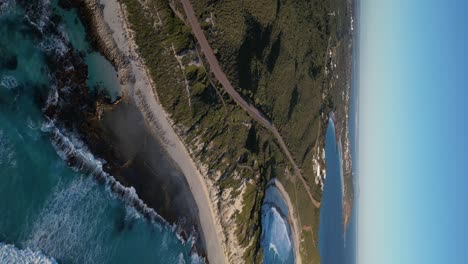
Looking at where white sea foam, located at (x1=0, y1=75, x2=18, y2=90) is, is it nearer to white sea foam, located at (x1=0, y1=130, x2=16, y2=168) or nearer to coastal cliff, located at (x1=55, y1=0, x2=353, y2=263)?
white sea foam, located at (x1=0, y1=130, x2=16, y2=168)

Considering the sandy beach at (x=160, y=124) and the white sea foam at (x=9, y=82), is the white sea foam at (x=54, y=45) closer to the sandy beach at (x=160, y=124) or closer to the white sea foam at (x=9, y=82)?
the white sea foam at (x=9, y=82)

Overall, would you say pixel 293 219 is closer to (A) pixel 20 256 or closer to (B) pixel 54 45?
(A) pixel 20 256

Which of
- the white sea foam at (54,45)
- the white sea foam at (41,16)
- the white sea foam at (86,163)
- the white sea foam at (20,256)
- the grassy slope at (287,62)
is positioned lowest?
the white sea foam at (20,256)

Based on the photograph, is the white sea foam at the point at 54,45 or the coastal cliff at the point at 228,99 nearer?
the white sea foam at the point at 54,45

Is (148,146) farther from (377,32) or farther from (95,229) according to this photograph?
(377,32)

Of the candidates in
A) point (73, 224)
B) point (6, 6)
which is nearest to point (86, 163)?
point (73, 224)

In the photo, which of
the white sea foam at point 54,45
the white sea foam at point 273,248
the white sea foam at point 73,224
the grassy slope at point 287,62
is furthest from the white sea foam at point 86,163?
the white sea foam at point 273,248
